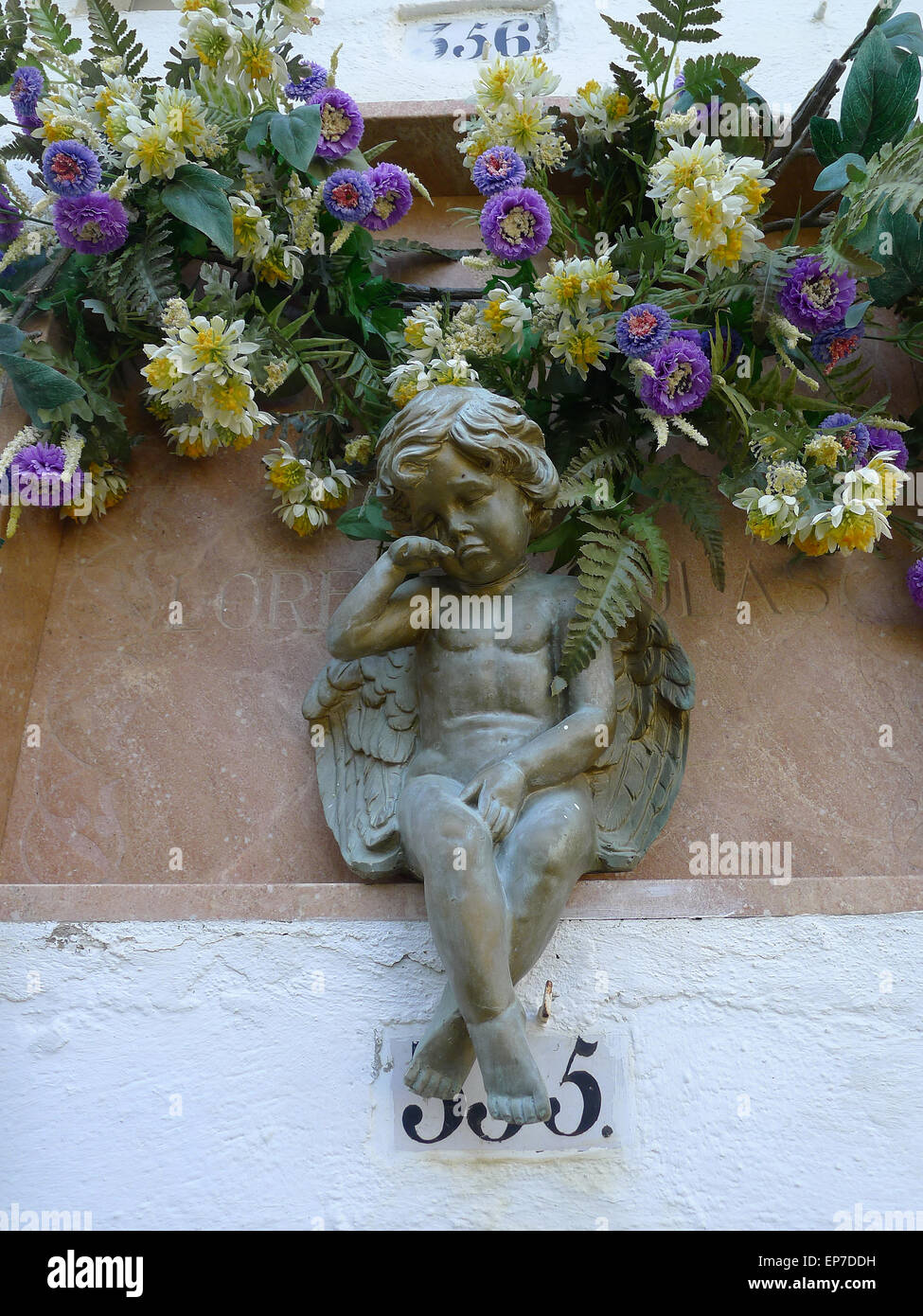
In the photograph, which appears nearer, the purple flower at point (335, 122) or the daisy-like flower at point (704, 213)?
the daisy-like flower at point (704, 213)

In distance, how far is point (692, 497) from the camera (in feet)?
7.61

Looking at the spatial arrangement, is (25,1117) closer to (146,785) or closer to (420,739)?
(146,785)

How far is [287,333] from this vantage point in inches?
98.2

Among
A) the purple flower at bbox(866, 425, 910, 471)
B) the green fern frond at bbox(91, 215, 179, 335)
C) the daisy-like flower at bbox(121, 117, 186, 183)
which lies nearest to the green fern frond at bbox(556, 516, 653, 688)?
the purple flower at bbox(866, 425, 910, 471)

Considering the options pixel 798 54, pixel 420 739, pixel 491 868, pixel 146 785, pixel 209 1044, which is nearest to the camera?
pixel 491 868

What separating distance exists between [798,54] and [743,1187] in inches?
103

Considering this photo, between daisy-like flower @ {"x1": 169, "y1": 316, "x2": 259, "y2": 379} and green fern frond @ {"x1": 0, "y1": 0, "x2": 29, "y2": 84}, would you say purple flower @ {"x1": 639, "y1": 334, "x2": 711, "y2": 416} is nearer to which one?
daisy-like flower @ {"x1": 169, "y1": 316, "x2": 259, "y2": 379}

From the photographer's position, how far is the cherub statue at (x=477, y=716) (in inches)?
76.4

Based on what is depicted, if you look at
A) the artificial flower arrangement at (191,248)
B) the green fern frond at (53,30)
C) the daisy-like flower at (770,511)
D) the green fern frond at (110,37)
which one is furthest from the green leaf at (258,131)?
the daisy-like flower at (770,511)

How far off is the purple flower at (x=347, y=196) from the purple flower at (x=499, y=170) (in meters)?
0.24

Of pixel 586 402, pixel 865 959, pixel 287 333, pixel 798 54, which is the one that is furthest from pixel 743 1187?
pixel 798 54

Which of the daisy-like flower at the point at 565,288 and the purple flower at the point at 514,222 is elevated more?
the purple flower at the point at 514,222

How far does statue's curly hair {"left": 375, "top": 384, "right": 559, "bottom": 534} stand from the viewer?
2117 millimetres

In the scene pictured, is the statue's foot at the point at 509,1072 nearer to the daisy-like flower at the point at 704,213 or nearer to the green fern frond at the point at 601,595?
the green fern frond at the point at 601,595
